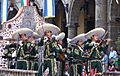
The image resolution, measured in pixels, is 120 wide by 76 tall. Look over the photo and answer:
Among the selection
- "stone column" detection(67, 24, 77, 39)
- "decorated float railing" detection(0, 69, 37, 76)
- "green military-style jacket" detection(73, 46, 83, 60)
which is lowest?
"stone column" detection(67, 24, 77, 39)

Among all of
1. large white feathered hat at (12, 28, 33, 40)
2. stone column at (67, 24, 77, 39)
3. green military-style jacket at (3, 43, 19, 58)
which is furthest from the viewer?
stone column at (67, 24, 77, 39)

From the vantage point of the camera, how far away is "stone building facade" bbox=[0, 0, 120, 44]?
26889 mm

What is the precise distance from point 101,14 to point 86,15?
8904mm

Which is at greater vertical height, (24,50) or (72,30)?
(24,50)

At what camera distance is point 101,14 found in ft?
88.6

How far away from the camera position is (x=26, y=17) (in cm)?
1791

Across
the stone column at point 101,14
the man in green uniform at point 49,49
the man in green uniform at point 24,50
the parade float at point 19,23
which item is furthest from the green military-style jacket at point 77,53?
the stone column at point 101,14

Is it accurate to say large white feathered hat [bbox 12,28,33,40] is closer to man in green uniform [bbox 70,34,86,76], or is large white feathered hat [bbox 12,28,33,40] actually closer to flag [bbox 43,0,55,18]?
man in green uniform [bbox 70,34,86,76]

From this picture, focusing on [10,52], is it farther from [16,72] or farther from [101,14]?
[101,14]

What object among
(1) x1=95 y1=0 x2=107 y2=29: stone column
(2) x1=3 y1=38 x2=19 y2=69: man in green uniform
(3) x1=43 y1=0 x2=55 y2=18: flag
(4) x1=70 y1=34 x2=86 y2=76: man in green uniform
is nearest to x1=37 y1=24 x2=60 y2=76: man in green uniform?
(4) x1=70 y1=34 x2=86 y2=76: man in green uniform

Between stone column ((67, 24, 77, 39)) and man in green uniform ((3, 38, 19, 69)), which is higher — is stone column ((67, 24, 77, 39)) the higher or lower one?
the lower one

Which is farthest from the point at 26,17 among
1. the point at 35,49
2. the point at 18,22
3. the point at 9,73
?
the point at 9,73

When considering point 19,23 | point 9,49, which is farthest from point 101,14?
point 9,49

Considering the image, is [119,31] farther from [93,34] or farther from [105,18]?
[93,34]
